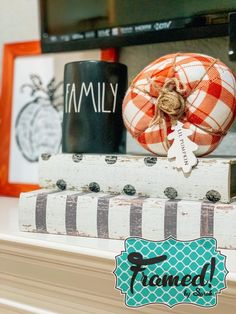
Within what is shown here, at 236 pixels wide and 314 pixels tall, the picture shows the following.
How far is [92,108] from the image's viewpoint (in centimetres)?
81

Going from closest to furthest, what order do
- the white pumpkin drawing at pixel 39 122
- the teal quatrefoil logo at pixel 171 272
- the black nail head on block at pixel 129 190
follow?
the teal quatrefoil logo at pixel 171 272 < the black nail head on block at pixel 129 190 < the white pumpkin drawing at pixel 39 122

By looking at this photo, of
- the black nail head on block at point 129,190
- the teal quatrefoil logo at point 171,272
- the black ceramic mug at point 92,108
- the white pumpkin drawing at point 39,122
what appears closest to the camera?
the teal quatrefoil logo at point 171,272

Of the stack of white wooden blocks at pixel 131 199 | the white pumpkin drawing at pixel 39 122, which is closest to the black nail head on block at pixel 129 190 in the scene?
the stack of white wooden blocks at pixel 131 199

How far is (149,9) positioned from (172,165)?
17.2 inches

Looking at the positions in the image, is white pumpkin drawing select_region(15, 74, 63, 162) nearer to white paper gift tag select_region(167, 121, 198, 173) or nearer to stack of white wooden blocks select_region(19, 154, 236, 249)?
stack of white wooden blocks select_region(19, 154, 236, 249)

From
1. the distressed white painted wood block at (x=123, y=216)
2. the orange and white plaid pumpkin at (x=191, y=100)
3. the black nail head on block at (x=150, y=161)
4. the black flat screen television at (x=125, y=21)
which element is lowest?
the distressed white painted wood block at (x=123, y=216)

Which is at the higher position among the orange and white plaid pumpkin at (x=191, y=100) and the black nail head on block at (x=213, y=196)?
the orange and white plaid pumpkin at (x=191, y=100)

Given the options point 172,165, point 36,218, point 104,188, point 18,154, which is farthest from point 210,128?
point 18,154

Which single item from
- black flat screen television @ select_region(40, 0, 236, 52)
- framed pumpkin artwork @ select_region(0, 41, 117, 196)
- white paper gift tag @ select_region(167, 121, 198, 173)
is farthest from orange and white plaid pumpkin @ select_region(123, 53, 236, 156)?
framed pumpkin artwork @ select_region(0, 41, 117, 196)

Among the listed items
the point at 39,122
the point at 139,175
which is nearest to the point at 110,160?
the point at 139,175

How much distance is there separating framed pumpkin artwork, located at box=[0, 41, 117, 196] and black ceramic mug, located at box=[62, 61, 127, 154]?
354 mm

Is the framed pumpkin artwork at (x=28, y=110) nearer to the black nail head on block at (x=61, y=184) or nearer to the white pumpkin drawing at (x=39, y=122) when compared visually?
the white pumpkin drawing at (x=39, y=122)

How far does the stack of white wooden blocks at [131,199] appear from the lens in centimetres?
62

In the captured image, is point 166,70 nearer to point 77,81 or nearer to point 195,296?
point 77,81
